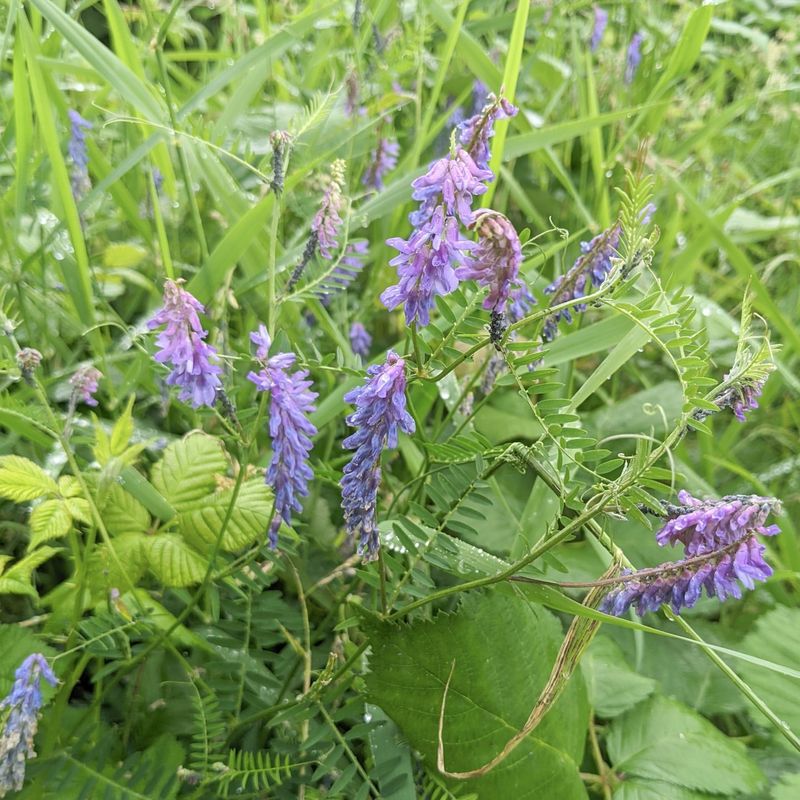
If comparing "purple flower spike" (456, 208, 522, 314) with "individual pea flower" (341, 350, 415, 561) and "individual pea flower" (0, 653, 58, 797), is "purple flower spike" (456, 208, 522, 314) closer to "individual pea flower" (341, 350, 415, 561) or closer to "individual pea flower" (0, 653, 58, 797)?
"individual pea flower" (341, 350, 415, 561)

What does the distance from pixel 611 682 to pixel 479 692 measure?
259 millimetres

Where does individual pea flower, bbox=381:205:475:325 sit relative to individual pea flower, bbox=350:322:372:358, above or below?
above

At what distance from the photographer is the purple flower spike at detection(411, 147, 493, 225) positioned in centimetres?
65

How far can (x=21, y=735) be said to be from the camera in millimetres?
763

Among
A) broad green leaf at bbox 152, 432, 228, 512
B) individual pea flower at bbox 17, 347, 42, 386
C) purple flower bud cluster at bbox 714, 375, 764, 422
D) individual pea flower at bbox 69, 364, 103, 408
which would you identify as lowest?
broad green leaf at bbox 152, 432, 228, 512

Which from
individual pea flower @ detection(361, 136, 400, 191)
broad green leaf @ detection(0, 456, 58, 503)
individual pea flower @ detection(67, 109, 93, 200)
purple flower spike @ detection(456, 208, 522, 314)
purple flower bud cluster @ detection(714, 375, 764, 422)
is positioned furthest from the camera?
individual pea flower @ detection(361, 136, 400, 191)

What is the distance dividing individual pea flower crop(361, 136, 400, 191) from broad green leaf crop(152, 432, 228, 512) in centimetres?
67

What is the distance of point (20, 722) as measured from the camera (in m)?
0.76

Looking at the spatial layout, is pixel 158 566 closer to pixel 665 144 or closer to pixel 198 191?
pixel 198 191

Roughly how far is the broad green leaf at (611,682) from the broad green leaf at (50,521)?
678mm

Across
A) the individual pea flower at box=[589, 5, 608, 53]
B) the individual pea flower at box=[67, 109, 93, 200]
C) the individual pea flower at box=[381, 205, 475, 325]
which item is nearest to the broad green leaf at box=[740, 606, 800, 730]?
the individual pea flower at box=[381, 205, 475, 325]

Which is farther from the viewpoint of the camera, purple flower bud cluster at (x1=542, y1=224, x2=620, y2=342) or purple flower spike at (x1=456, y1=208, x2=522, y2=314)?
purple flower bud cluster at (x1=542, y1=224, x2=620, y2=342)

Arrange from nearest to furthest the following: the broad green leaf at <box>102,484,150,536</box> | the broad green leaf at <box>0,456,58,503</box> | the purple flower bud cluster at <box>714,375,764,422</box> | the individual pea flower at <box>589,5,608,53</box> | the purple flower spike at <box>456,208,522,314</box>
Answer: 1. the purple flower spike at <box>456,208,522,314</box>
2. the purple flower bud cluster at <box>714,375,764,422</box>
3. the broad green leaf at <box>0,456,58,503</box>
4. the broad green leaf at <box>102,484,150,536</box>
5. the individual pea flower at <box>589,5,608,53</box>

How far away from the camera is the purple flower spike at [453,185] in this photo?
65cm
